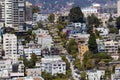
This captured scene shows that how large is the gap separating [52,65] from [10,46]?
6.58ft

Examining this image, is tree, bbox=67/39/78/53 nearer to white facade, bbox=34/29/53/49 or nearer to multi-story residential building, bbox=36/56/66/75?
white facade, bbox=34/29/53/49

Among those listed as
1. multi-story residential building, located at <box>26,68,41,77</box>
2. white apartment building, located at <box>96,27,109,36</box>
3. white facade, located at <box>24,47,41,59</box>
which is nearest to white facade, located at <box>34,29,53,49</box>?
white facade, located at <box>24,47,41,59</box>

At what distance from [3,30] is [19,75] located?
4801 millimetres

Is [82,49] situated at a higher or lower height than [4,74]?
higher

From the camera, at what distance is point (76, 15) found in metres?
32.9

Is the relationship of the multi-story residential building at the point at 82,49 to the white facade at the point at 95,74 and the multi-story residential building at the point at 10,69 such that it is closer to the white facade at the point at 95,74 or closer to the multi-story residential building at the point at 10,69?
the white facade at the point at 95,74

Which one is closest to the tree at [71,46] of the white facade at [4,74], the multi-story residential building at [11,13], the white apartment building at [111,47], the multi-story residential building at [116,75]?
the white apartment building at [111,47]

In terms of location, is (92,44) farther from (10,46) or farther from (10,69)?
(10,69)

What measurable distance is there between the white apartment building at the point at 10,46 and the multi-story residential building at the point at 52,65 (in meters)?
1.20

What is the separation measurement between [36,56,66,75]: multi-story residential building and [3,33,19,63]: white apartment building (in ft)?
3.95

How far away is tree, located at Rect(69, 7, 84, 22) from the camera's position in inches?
1287

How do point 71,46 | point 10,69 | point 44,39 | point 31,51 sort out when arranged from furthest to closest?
point 44,39, point 71,46, point 31,51, point 10,69

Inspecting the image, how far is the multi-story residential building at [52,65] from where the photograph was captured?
87.7ft

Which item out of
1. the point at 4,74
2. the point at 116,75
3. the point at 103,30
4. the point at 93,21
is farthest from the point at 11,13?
the point at 116,75
